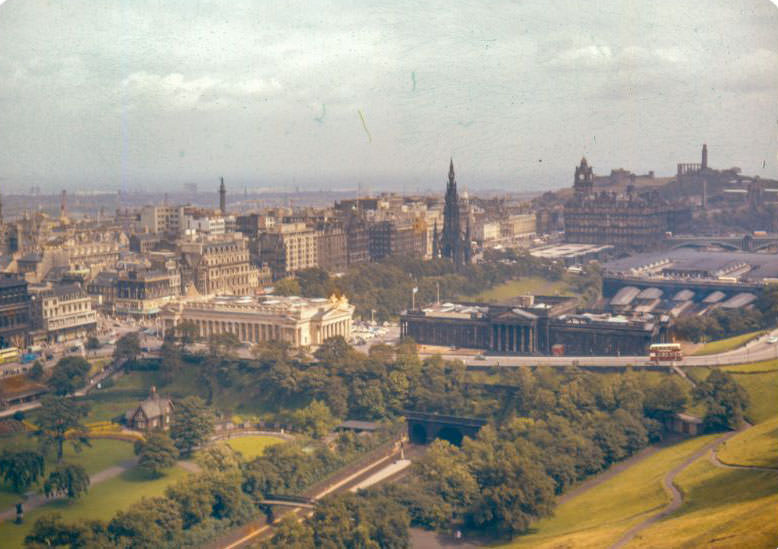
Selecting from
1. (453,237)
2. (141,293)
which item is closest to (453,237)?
(453,237)

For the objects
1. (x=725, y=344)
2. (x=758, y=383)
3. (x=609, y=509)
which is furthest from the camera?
(x=725, y=344)

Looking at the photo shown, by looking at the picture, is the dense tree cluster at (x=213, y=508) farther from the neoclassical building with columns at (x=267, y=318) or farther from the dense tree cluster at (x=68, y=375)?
the neoclassical building with columns at (x=267, y=318)

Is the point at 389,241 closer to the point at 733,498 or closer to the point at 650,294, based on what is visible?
the point at 650,294

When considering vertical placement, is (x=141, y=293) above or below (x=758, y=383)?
above

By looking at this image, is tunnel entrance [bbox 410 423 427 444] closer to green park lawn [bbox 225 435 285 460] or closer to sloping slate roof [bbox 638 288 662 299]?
green park lawn [bbox 225 435 285 460]

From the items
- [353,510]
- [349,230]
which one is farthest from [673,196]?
[353,510]

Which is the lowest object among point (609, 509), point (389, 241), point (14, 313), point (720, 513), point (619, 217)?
point (609, 509)
